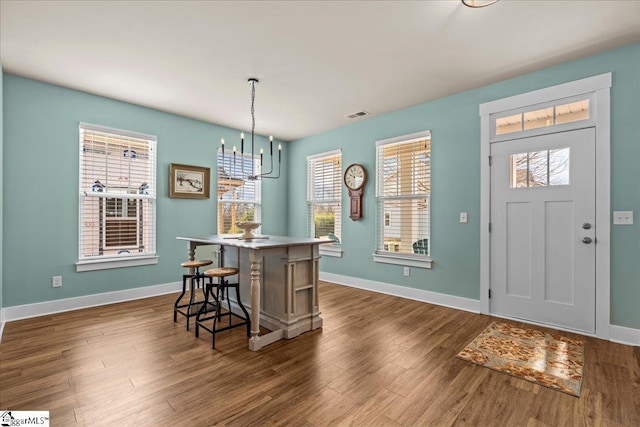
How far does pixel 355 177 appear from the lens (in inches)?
193

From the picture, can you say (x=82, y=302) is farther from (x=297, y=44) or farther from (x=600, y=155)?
(x=600, y=155)

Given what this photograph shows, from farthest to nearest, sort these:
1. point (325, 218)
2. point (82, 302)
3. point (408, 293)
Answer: point (325, 218), point (408, 293), point (82, 302)

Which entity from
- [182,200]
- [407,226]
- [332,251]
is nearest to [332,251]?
[332,251]

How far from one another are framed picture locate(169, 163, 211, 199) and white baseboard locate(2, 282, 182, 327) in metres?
1.38

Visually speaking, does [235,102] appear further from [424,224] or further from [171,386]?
[171,386]

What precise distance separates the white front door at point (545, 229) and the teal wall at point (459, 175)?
0.60 ft

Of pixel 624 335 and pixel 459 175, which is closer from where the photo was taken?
pixel 624 335

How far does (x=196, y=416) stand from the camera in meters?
1.72

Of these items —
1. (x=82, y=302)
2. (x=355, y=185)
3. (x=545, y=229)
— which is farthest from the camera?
(x=355, y=185)

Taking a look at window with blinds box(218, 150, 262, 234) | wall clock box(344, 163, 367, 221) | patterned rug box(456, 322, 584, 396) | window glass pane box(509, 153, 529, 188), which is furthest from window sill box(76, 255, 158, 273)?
window glass pane box(509, 153, 529, 188)

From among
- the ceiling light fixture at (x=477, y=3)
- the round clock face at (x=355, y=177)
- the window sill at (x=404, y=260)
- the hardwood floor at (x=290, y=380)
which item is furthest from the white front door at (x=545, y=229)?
the round clock face at (x=355, y=177)

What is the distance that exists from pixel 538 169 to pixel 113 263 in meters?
5.23

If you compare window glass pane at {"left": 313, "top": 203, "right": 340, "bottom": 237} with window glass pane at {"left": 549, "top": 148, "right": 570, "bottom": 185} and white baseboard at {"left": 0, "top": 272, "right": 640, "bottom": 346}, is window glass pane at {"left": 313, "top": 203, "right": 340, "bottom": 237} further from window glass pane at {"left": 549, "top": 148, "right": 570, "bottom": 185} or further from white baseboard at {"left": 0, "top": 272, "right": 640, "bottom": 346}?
window glass pane at {"left": 549, "top": 148, "right": 570, "bottom": 185}

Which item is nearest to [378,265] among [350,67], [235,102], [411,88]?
[411,88]
